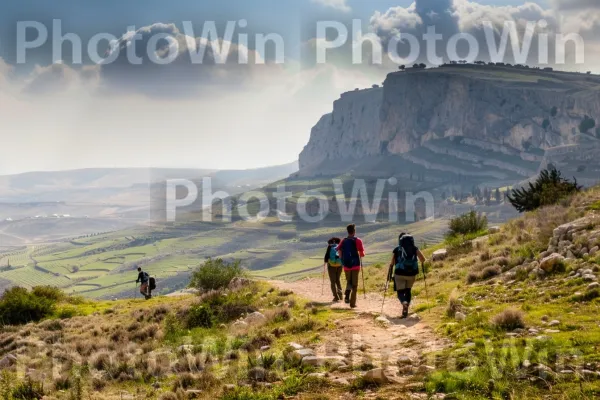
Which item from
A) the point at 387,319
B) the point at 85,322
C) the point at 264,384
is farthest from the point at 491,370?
the point at 85,322

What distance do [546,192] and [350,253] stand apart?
63.9 feet

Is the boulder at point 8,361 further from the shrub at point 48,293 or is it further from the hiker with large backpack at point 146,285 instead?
the hiker with large backpack at point 146,285

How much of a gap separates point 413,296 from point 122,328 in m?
12.0

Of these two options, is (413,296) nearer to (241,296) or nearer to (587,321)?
(241,296)

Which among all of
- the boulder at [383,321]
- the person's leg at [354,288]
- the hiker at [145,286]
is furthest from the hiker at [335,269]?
the hiker at [145,286]

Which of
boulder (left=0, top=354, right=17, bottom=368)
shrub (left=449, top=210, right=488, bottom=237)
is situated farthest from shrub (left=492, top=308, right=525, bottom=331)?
shrub (left=449, top=210, right=488, bottom=237)

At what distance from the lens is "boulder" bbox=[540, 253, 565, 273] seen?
14734 millimetres

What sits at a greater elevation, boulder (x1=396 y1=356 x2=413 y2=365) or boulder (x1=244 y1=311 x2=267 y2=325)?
boulder (x1=396 y1=356 x2=413 y2=365)

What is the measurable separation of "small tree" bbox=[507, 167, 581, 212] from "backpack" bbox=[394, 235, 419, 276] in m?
17.4

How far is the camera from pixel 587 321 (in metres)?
10.2

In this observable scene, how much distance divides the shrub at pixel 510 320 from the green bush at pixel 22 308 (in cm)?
2590

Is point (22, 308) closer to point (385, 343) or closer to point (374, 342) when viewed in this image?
point (374, 342)

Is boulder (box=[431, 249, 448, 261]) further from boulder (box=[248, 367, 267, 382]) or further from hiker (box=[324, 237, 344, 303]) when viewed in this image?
boulder (box=[248, 367, 267, 382])

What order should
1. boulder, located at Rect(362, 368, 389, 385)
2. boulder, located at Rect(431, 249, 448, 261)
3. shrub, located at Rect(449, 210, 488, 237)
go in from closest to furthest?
boulder, located at Rect(362, 368, 389, 385) < boulder, located at Rect(431, 249, 448, 261) < shrub, located at Rect(449, 210, 488, 237)
